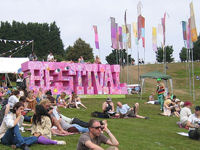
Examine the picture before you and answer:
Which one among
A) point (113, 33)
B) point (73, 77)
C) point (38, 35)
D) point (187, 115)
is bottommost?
point (187, 115)

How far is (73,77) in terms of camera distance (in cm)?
2594

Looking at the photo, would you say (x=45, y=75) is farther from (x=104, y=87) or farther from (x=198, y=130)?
(x=198, y=130)

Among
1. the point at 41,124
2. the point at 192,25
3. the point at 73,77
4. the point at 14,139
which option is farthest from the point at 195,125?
the point at 192,25

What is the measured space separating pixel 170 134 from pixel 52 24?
66.5 metres

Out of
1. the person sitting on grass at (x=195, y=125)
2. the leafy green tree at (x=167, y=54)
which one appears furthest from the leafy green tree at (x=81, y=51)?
the person sitting on grass at (x=195, y=125)

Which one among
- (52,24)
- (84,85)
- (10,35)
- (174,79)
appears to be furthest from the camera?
(52,24)

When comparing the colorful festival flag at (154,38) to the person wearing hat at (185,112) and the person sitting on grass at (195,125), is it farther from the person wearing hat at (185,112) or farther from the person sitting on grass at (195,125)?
the person sitting on grass at (195,125)

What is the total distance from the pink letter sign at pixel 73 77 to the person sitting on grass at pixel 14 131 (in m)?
15.4

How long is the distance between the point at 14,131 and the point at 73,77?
60.4 ft

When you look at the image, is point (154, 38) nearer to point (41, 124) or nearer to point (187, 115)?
point (187, 115)

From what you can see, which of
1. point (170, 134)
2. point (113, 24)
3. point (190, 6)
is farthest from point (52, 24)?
point (170, 134)

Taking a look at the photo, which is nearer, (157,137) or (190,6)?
(157,137)

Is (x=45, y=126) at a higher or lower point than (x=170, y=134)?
higher

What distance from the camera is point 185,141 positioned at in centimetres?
1070
